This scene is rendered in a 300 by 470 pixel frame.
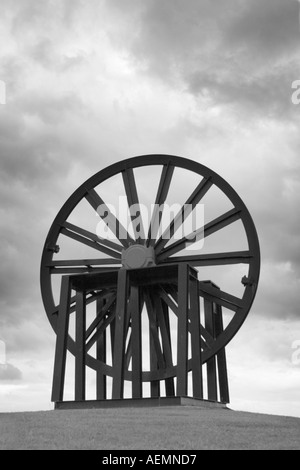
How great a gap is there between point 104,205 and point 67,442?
527 inches

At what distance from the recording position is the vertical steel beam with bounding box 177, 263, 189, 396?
1939 centimetres

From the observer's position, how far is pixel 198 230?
23688mm

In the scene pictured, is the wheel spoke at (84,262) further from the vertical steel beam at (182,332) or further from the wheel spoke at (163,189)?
the vertical steel beam at (182,332)

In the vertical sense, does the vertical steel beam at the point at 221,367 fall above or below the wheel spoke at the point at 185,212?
below

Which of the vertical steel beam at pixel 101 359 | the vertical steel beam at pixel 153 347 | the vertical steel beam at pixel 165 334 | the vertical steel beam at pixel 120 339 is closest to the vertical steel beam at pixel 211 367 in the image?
the vertical steel beam at pixel 165 334

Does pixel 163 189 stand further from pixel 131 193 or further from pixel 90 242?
pixel 90 242

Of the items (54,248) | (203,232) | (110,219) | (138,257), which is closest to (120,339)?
(138,257)

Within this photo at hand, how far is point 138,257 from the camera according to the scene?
2267 cm

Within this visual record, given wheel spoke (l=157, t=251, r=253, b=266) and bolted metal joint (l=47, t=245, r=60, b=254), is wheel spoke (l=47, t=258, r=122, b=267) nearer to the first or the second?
bolted metal joint (l=47, t=245, r=60, b=254)

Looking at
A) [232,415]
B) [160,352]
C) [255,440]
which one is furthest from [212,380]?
[255,440]

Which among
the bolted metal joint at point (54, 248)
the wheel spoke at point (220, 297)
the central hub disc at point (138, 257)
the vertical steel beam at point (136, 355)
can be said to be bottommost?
the vertical steel beam at point (136, 355)

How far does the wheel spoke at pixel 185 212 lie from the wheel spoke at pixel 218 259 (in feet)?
2.01

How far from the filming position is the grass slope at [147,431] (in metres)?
12.1
